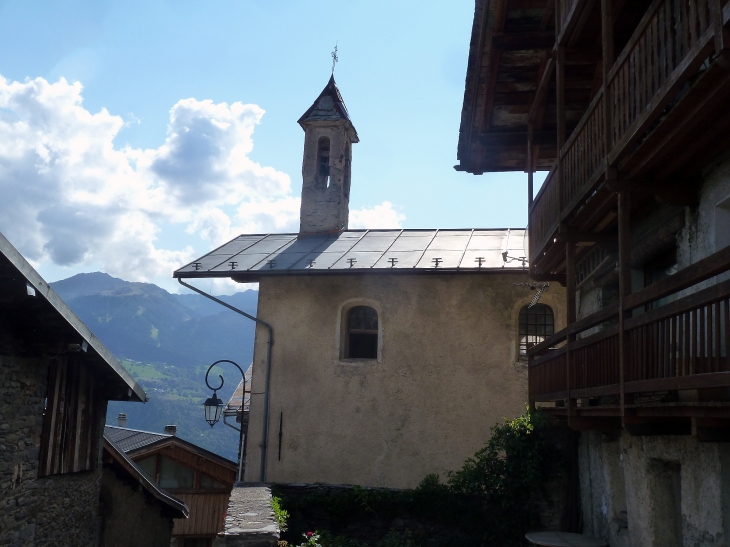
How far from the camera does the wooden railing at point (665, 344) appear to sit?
182 inches

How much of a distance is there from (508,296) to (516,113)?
3850 mm

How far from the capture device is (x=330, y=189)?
1784 cm

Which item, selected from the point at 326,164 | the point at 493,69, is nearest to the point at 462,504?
the point at 493,69

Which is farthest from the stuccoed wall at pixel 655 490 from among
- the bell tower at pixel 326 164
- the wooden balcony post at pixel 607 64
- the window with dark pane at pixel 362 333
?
the bell tower at pixel 326 164

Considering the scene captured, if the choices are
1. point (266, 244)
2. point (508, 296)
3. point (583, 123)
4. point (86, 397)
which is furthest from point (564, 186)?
point (266, 244)

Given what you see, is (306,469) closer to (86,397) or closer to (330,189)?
(86,397)

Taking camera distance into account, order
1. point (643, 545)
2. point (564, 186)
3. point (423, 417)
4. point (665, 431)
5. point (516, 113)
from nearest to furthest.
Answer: point (665, 431)
point (643, 545)
point (564, 186)
point (516, 113)
point (423, 417)

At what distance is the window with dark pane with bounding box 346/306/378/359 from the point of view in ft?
49.1

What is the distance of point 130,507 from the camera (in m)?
13.8

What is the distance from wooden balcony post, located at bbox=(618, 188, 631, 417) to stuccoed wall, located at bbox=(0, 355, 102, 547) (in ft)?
23.5

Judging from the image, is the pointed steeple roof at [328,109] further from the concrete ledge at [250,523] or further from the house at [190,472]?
the concrete ledge at [250,523]

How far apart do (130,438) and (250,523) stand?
17.3m

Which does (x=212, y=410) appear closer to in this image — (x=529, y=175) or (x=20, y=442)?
(x=20, y=442)

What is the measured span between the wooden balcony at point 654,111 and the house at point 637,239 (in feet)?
0.05
